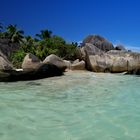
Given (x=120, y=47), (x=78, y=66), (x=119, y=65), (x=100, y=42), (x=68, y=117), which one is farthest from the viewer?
(x=120, y=47)

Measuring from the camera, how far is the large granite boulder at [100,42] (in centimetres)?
2925

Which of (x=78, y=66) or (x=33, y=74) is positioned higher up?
(x=78, y=66)

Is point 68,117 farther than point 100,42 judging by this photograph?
No

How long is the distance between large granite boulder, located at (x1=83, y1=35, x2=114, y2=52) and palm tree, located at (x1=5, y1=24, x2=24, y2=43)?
8.30m

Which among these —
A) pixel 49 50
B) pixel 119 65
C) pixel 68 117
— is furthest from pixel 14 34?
pixel 68 117

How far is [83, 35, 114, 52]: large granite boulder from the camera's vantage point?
29.2m

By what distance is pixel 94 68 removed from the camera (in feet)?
76.2

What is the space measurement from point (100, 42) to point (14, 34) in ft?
33.8

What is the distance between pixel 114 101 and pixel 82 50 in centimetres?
1600

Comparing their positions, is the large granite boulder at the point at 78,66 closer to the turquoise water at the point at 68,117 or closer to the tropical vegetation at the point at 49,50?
the tropical vegetation at the point at 49,50

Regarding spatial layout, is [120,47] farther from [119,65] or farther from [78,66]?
[78,66]

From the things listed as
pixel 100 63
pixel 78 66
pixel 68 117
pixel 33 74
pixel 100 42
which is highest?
pixel 100 42

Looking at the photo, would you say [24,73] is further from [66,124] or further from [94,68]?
[66,124]

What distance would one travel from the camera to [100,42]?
96.9ft
